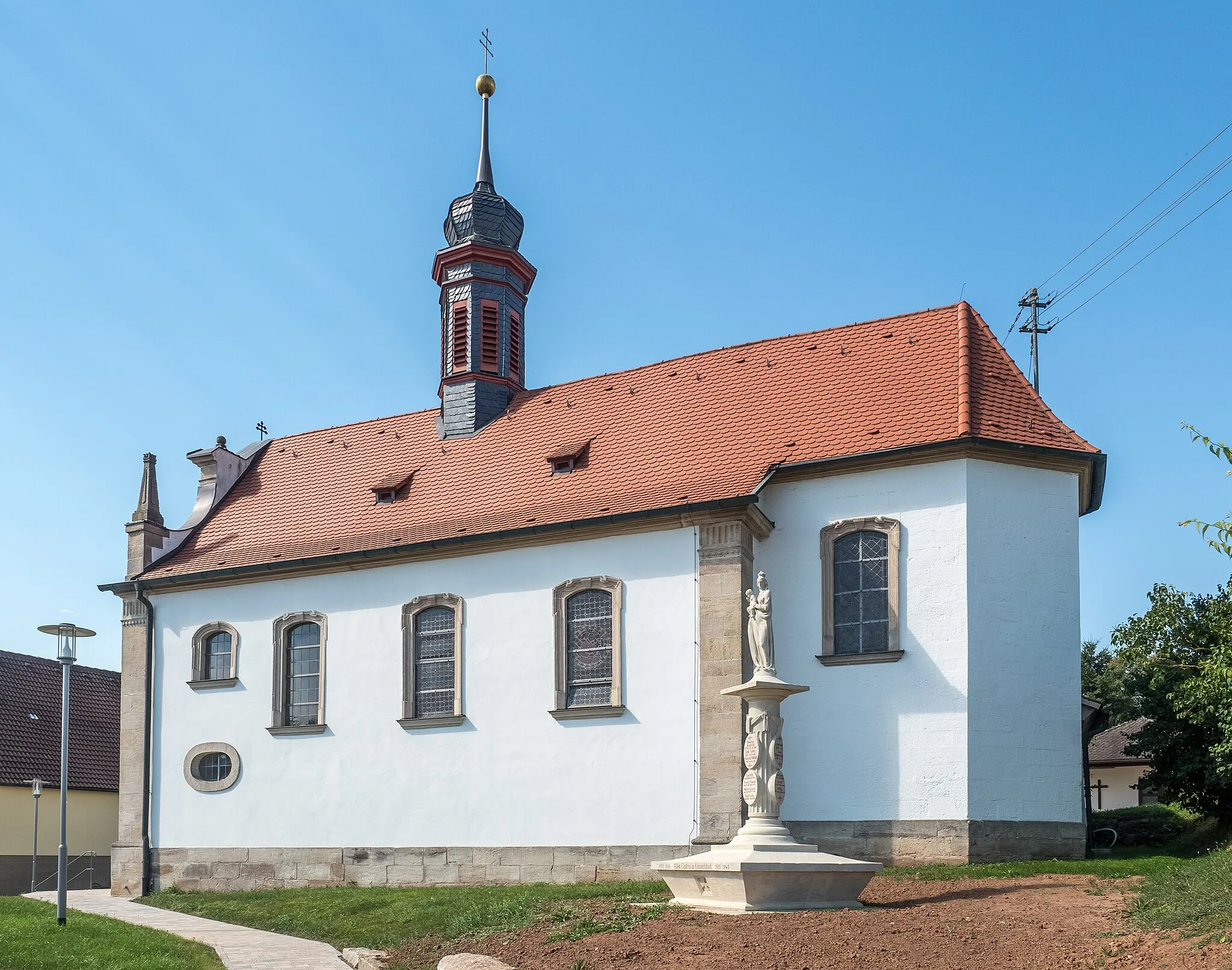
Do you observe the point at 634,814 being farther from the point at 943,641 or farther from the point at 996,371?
the point at 996,371

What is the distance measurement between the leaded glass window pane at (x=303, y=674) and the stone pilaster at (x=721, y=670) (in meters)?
8.00

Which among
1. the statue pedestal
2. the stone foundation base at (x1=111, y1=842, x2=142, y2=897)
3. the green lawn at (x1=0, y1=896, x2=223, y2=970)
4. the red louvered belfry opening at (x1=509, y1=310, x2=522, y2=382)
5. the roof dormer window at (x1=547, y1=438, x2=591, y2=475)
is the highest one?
the red louvered belfry opening at (x1=509, y1=310, x2=522, y2=382)

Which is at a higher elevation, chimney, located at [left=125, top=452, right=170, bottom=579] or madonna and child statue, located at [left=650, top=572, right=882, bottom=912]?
chimney, located at [left=125, top=452, right=170, bottom=579]

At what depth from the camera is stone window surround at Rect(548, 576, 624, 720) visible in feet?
64.8

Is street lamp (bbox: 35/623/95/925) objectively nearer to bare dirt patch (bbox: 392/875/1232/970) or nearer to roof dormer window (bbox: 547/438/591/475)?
bare dirt patch (bbox: 392/875/1232/970)

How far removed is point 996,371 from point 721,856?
A: 1074cm

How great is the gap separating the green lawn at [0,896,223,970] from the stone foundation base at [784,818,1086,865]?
8762 mm

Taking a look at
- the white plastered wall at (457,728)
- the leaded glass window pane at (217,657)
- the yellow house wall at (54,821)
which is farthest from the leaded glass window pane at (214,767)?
the yellow house wall at (54,821)

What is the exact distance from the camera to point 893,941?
10.5 metres

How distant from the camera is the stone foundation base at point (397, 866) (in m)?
19.2

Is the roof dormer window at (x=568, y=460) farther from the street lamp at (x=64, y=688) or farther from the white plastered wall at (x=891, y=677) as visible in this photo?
the street lamp at (x=64, y=688)

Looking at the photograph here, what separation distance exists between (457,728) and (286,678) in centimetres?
410

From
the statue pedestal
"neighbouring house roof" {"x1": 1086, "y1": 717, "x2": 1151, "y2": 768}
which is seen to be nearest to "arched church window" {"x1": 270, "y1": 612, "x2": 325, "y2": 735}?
the statue pedestal

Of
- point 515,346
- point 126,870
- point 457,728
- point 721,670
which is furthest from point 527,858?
point 515,346
